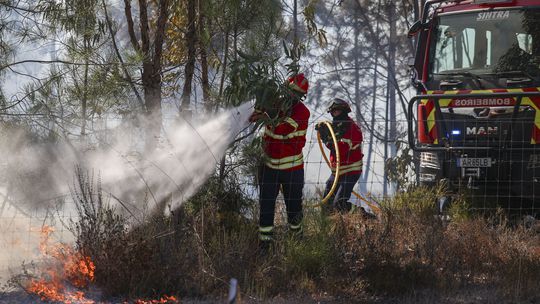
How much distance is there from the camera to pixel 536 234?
770cm

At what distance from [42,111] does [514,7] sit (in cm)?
512

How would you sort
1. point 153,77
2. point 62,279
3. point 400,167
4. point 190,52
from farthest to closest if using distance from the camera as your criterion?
point 400,167, point 190,52, point 153,77, point 62,279

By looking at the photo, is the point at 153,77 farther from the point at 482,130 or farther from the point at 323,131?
the point at 482,130

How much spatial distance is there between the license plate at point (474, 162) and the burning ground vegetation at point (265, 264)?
1868 mm

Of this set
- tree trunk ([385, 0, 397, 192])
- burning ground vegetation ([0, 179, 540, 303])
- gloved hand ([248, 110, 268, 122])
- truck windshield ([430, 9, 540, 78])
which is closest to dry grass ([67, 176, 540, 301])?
burning ground vegetation ([0, 179, 540, 303])

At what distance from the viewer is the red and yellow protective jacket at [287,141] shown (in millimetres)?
7211

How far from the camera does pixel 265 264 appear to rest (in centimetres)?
618

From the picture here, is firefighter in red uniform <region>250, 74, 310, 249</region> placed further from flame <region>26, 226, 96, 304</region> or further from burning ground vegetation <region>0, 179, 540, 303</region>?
flame <region>26, 226, 96, 304</region>

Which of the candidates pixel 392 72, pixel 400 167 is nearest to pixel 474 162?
pixel 400 167

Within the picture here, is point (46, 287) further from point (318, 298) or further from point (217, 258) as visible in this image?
point (318, 298)

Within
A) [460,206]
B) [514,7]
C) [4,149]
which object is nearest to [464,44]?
[514,7]

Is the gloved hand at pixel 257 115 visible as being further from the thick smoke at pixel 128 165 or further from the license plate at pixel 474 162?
the license plate at pixel 474 162

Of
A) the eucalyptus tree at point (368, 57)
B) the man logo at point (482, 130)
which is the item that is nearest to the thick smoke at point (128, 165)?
the man logo at point (482, 130)

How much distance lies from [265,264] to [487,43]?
171 inches
